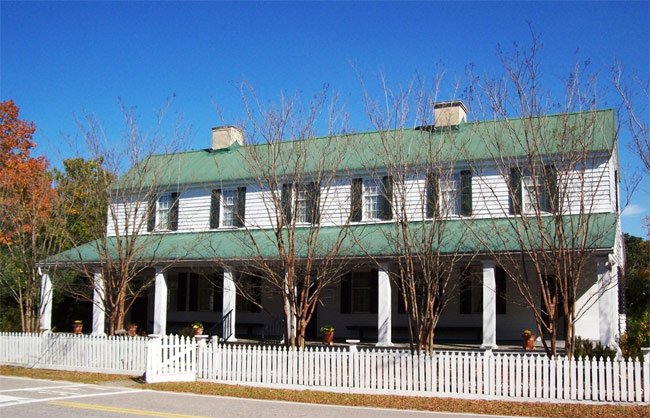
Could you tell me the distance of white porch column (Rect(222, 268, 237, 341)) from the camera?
913 inches

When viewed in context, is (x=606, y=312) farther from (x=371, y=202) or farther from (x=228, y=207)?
(x=228, y=207)

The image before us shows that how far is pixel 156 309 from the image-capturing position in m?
24.6

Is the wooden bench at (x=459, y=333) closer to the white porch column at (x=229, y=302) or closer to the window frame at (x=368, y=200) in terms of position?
the window frame at (x=368, y=200)

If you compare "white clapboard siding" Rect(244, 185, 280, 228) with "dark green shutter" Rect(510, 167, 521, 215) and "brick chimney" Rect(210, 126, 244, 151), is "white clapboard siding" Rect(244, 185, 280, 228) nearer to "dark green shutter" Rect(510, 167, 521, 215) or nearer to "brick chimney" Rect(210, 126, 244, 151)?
"brick chimney" Rect(210, 126, 244, 151)

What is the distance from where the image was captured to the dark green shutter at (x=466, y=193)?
71.1ft

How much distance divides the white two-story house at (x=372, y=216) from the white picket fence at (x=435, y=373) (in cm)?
292

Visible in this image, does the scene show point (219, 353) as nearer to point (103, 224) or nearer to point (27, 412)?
point (27, 412)

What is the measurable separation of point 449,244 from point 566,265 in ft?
19.5

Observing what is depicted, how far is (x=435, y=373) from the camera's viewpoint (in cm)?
1369

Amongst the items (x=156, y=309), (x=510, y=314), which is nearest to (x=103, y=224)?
(x=156, y=309)

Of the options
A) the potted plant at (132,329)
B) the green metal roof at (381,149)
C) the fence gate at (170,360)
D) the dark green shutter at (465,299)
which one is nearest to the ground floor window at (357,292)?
the dark green shutter at (465,299)

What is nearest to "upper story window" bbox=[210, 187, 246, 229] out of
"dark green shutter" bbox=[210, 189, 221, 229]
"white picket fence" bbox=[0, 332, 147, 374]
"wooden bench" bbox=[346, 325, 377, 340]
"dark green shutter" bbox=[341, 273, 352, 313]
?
"dark green shutter" bbox=[210, 189, 221, 229]

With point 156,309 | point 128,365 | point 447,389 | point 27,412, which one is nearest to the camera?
point 27,412

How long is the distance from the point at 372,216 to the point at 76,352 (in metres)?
10.2
